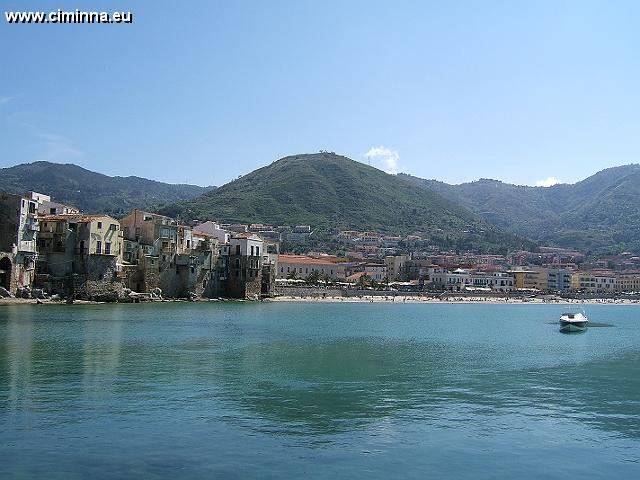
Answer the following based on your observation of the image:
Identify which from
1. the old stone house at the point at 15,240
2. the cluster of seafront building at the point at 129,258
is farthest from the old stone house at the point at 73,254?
the old stone house at the point at 15,240

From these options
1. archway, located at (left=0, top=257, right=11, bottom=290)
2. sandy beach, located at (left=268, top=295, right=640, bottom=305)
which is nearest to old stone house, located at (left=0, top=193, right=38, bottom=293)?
archway, located at (left=0, top=257, right=11, bottom=290)

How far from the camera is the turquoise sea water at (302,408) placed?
1490 cm

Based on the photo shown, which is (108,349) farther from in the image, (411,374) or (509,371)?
(509,371)

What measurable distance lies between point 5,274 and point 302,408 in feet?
165

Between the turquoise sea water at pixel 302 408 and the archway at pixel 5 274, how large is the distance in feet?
73.8

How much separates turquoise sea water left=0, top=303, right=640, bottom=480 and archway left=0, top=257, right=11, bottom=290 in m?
22.5

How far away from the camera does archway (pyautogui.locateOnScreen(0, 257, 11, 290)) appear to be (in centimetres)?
6138

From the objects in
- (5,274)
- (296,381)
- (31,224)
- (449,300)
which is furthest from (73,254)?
(449,300)

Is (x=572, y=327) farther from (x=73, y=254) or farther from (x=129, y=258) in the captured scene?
(x=73, y=254)

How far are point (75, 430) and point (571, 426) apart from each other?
13879 mm

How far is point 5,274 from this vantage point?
61.5 meters

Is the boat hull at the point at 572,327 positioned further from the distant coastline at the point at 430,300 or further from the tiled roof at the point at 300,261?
the tiled roof at the point at 300,261

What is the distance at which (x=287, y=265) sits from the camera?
400 feet

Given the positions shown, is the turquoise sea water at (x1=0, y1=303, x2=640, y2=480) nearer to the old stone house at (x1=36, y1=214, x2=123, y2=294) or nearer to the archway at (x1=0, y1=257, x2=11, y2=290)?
the archway at (x1=0, y1=257, x2=11, y2=290)
